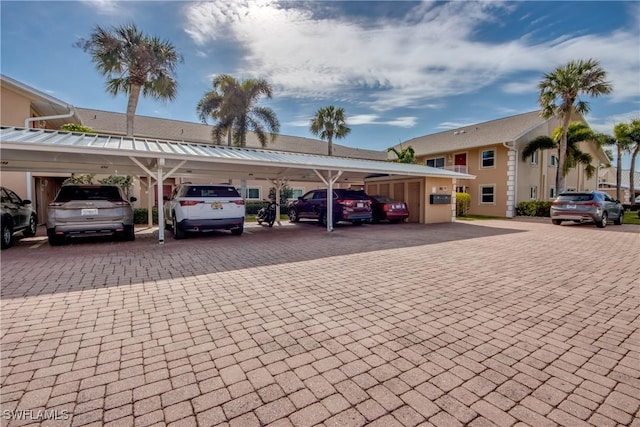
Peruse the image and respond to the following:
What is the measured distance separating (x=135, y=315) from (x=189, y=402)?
2046 millimetres

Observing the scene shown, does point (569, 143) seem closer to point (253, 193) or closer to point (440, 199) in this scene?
point (440, 199)

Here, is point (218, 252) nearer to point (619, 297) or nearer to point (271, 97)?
point (619, 297)

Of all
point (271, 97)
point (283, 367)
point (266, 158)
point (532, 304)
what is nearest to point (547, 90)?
point (271, 97)

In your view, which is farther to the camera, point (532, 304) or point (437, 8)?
point (437, 8)

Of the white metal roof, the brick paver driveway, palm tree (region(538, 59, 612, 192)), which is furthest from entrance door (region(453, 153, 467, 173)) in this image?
the brick paver driveway

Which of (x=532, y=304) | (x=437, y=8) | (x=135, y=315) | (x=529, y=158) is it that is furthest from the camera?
(x=529, y=158)

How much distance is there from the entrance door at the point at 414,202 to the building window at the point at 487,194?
363 inches

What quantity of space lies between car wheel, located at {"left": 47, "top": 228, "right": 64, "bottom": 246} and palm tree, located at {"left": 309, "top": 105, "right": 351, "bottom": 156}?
19.3 metres

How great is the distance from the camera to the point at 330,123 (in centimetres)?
2458

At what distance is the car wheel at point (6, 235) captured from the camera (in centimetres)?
781

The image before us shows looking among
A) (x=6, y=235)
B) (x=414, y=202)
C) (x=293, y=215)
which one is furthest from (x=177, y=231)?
(x=414, y=202)

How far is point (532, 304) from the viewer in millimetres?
4098

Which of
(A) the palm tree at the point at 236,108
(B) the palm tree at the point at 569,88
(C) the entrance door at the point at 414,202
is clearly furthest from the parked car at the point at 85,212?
(B) the palm tree at the point at 569,88

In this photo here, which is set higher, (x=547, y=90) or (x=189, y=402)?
(x=547, y=90)
